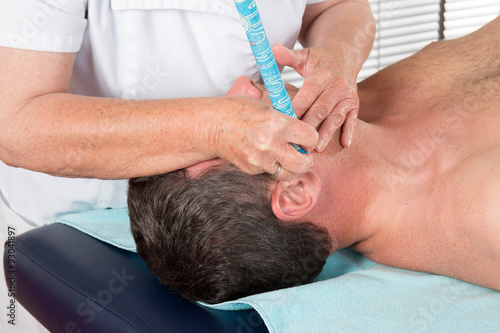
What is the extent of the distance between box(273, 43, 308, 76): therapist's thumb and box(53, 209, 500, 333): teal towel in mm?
529

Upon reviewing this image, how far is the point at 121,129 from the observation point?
1.03 m

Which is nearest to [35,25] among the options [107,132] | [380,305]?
[107,132]

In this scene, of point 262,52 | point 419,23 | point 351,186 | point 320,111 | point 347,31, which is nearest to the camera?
point 262,52

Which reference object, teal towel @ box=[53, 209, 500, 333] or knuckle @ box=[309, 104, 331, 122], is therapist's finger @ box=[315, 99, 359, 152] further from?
teal towel @ box=[53, 209, 500, 333]

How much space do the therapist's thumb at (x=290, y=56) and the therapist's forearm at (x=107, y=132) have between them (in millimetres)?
216

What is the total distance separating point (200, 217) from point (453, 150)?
26.5 inches

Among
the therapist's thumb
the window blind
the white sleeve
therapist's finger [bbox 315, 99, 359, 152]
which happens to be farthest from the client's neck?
the window blind

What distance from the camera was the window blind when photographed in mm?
3238

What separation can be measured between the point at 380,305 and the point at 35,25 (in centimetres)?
98

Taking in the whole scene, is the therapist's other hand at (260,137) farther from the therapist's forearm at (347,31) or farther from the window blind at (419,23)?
the window blind at (419,23)

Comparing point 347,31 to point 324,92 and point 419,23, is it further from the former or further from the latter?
point 419,23

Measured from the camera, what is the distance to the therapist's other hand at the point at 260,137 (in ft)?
3.13

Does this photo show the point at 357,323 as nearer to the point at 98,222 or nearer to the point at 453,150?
the point at 453,150

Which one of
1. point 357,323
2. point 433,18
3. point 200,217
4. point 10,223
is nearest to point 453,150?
point 357,323
